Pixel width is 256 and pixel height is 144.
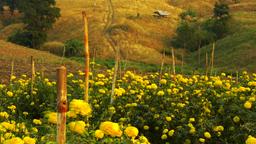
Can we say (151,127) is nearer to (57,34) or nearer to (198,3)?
(57,34)

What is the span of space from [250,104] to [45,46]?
43905 millimetres

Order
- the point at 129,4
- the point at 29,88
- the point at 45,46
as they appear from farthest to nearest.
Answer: the point at 129,4 → the point at 45,46 → the point at 29,88

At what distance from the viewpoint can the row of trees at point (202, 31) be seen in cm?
5369

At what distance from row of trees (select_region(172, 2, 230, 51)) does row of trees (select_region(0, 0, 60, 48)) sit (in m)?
13.4

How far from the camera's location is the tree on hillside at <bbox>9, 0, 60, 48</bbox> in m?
47.9

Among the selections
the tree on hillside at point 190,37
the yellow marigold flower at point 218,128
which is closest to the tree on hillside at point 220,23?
the tree on hillside at point 190,37

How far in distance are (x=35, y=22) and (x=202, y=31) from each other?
17.2 m

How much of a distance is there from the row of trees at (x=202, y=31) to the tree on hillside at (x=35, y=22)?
13.4m

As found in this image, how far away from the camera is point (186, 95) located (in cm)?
878

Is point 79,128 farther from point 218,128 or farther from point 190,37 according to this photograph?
point 190,37

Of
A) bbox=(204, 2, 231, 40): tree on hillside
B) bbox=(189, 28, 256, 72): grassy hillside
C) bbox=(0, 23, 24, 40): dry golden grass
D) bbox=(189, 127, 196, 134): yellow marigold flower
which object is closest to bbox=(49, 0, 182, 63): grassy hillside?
bbox=(0, 23, 24, 40): dry golden grass

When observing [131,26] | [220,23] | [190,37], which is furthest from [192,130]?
[220,23]

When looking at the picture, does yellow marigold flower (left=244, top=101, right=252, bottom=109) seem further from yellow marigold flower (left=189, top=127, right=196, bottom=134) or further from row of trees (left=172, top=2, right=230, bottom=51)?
row of trees (left=172, top=2, right=230, bottom=51)

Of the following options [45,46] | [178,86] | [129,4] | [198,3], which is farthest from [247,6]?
[178,86]
